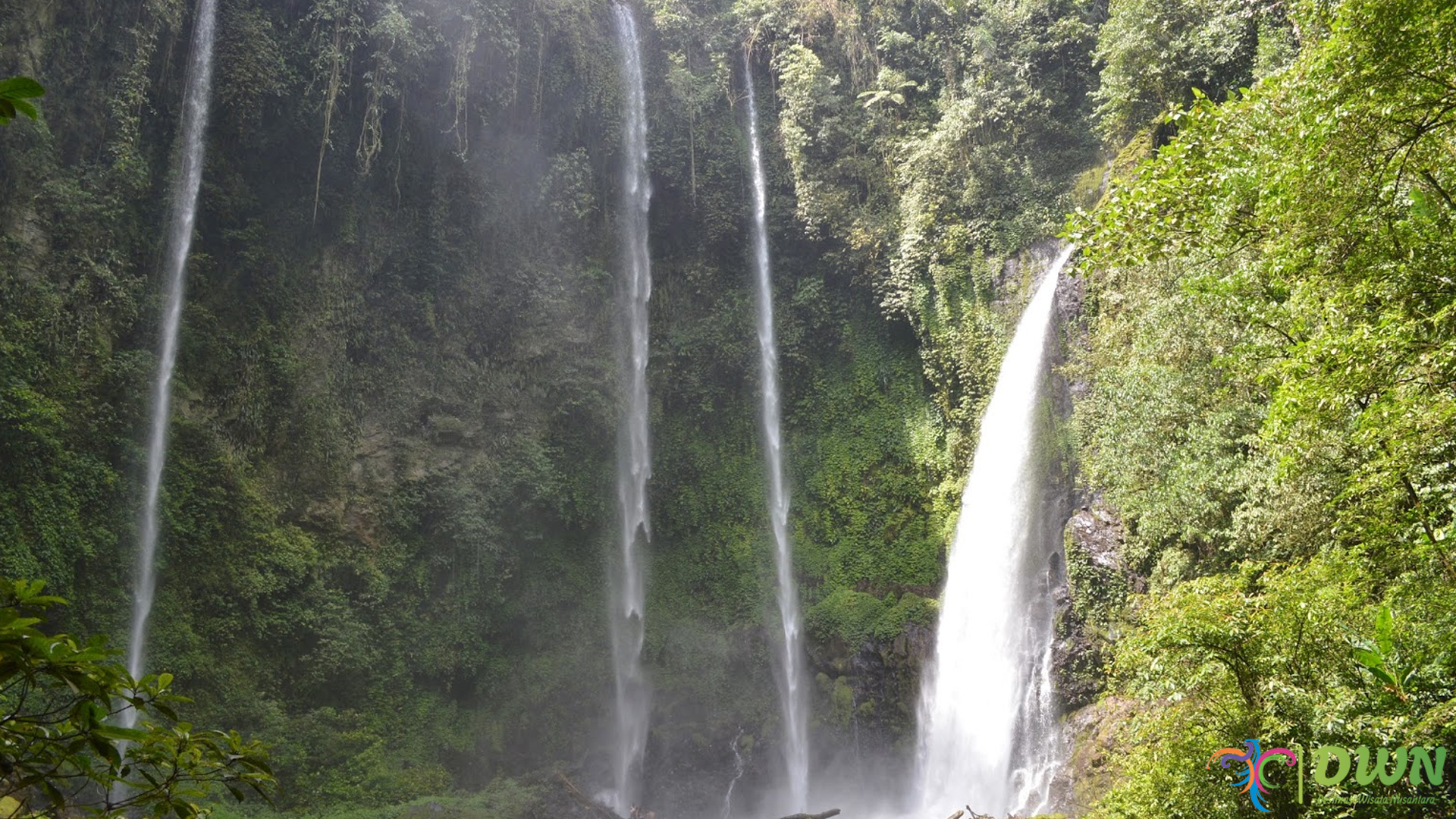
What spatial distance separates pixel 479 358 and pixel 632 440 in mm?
4066

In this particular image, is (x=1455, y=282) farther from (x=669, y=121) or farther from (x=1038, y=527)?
(x=669, y=121)

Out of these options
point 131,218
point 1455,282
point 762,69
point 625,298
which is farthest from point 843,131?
point 1455,282

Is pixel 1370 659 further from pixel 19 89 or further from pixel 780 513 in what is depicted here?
pixel 780 513

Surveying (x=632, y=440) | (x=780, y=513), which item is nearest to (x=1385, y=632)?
(x=780, y=513)

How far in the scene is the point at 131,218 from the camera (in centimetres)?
Answer: 1603

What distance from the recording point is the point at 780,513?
70.8 ft

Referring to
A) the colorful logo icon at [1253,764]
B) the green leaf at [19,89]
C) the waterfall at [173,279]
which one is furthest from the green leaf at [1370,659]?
the waterfall at [173,279]

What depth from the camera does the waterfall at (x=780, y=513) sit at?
18.8m

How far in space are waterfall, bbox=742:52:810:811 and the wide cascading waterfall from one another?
114 inches

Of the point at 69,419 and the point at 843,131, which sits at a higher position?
the point at 843,131

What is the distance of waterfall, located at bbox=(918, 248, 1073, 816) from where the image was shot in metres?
13.8

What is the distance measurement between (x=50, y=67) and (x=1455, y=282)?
19220mm

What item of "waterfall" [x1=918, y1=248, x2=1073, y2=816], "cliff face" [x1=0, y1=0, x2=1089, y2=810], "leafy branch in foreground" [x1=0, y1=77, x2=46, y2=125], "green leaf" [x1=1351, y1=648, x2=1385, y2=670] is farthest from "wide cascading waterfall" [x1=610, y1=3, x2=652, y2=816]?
"leafy branch in foreground" [x1=0, y1=77, x2=46, y2=125]

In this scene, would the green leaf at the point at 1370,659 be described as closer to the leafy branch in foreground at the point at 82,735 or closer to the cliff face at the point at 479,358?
the leafy branch in foreground at the point at 82,735
